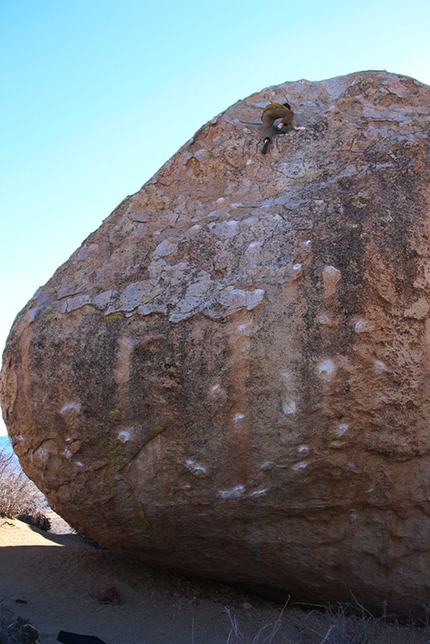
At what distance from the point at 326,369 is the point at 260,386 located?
0.26 m

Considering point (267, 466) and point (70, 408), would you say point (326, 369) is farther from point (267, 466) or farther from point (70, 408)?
point (70, 408)

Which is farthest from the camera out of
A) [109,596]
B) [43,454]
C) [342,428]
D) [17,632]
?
[109,596]

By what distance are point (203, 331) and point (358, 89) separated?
62.3 inches

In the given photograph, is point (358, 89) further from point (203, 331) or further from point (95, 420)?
point (95, 420)

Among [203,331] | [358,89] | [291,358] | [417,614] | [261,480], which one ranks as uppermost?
[358,89]

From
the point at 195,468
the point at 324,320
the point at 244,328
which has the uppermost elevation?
the point at 244,328

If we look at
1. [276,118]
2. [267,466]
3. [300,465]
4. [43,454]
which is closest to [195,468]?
[267,466]

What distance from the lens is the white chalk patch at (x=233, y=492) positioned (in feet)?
7.77

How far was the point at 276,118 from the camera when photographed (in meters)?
3.00

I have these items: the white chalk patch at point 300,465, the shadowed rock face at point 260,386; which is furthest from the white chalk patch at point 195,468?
the white chalk patch at point 300,465

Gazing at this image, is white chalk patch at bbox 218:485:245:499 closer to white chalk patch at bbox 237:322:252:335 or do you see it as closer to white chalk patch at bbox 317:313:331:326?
white chalk patch at bbox 237:322:252:335

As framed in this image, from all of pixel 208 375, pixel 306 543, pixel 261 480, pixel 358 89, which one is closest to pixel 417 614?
pixel 306 543

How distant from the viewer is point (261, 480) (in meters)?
2.35

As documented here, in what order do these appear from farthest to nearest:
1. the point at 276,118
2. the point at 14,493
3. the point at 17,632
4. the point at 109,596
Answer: the point at 14,493 → the point at 276,118 → the point at 109,596 → the point at 17,632
